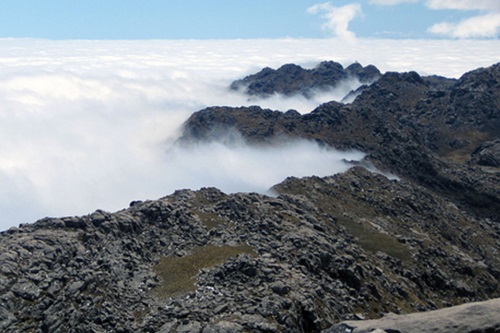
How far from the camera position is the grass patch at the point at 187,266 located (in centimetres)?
6519

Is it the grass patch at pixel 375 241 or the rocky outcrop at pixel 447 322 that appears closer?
the rocky outcrop at pixel 447 322

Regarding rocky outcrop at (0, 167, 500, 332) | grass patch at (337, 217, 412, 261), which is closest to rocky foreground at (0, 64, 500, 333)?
rocky outcrop at (0, 167, 500, 332)

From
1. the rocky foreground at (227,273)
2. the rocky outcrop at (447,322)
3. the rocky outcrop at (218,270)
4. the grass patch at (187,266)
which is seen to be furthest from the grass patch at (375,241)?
the rocky outcrop at (447,322)

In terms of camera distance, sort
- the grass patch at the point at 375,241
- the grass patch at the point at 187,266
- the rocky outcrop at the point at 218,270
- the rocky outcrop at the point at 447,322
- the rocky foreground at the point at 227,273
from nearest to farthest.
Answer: the rocky outcrop at the point at 447,322 < the rocky foreground at the point at 227,273 < the rocky outcrop at the point at 218,270 < the grass patch at the point at 187,266 < the grass patch at the point at 375,241

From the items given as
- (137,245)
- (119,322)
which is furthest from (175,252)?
(119,322)

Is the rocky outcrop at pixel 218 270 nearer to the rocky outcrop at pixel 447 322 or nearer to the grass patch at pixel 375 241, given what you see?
the grass patch at pixel 375 241

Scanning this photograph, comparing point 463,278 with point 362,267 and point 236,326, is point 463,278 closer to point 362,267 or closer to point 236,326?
point 362,267

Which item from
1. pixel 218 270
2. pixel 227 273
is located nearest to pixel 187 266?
pixel 218 270

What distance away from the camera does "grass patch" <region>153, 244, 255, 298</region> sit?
65.2 m

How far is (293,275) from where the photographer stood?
6912 centimetres

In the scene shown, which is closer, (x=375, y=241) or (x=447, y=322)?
(x=447, y=322)

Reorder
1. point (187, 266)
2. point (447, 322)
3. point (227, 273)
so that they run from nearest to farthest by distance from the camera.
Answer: point (447, 322), point (227, 273), point (187, 266)

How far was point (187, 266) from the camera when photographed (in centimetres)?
7281

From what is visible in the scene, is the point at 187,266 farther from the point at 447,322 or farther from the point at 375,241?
the point at 375,241
